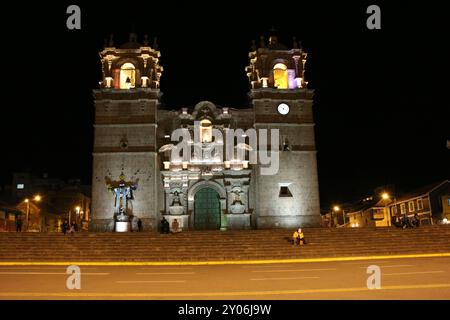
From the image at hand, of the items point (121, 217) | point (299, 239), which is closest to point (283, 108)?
point (299, 239)

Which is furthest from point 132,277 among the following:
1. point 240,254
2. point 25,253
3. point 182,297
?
point 25,253

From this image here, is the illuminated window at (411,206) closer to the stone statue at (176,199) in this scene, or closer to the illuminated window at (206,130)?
the illuminated window at (206,130)

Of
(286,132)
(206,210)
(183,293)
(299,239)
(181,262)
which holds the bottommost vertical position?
(183,293)

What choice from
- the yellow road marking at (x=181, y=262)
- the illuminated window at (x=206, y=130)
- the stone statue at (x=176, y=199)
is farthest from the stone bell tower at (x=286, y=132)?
the yellow road marking at (x=181, y=262)

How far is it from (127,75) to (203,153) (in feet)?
32.2

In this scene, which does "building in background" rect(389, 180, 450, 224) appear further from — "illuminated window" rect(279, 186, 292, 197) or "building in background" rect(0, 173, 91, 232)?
"building in background" rect(0, 173, 91, 232)

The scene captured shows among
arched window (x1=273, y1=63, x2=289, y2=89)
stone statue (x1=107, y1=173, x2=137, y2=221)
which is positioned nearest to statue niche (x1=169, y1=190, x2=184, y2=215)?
stone statue (x1=107, y1=173, x2=137, y2=221)

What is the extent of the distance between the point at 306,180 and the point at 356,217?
3428 cm

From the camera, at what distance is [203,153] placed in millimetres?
37312

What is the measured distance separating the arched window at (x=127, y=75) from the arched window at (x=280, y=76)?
492 inches

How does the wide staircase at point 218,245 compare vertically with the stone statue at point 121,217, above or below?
below

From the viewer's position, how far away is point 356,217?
221 ft

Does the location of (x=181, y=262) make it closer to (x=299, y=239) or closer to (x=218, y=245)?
(x=218, y=245)

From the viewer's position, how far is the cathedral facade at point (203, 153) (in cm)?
3578
